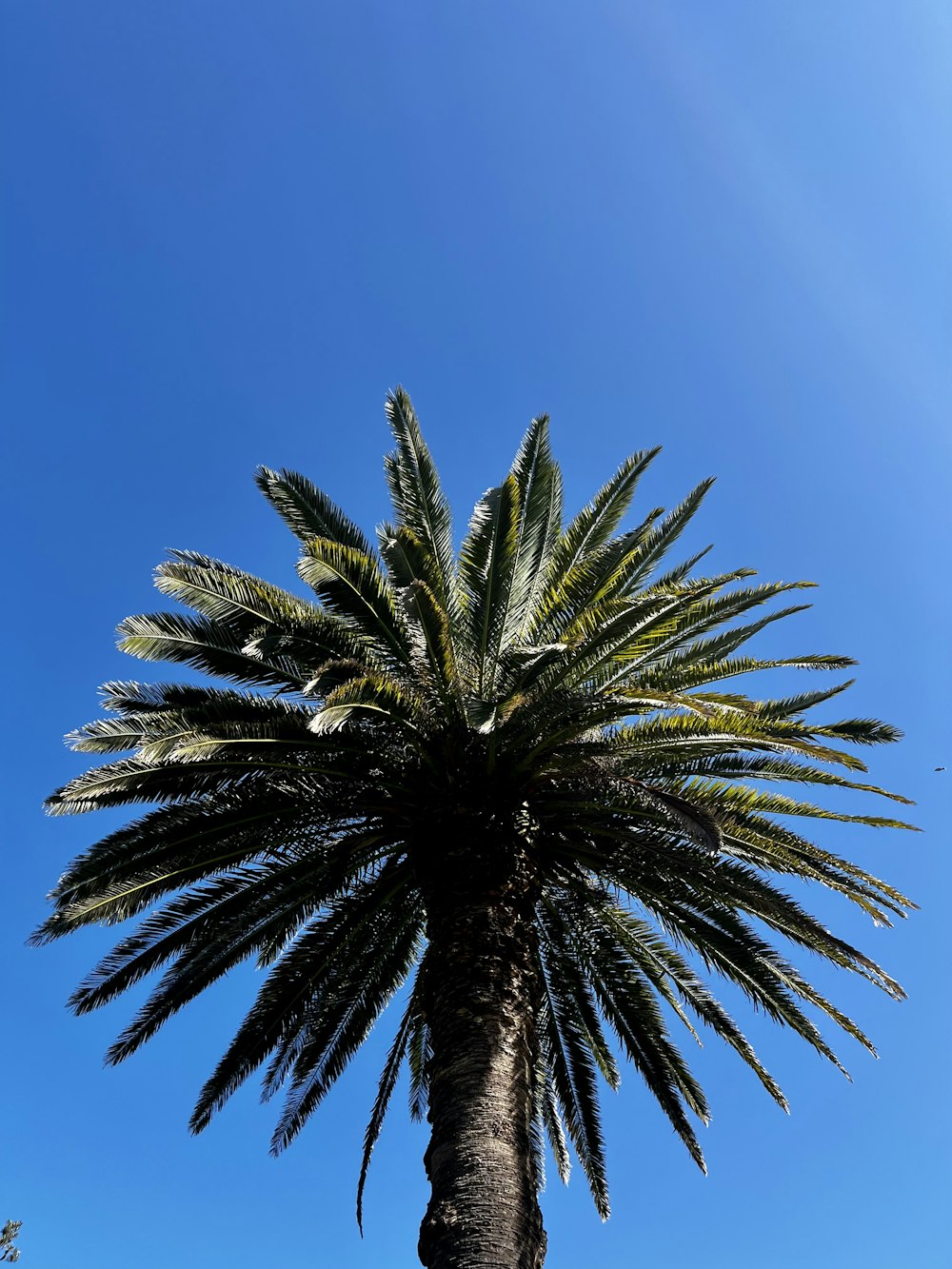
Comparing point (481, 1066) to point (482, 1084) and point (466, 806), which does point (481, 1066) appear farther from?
point (466, 806)

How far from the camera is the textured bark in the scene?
702 centimetres

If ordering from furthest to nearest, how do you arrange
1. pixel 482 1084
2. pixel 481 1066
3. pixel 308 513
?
1. pixel 308 513
2. pixel 481 1066
3. pixel 482 1084

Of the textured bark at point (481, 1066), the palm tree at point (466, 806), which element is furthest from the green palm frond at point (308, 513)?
the textured bark at point (481, 1066)

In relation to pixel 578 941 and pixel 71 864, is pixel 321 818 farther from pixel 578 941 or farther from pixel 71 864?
pixel 578 941

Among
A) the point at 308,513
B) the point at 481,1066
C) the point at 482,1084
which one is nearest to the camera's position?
the point at 482,1084

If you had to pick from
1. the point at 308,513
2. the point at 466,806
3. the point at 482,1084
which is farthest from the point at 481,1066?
the point at 308,513

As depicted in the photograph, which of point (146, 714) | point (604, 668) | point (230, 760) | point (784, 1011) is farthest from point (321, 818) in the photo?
point (784, 1011)

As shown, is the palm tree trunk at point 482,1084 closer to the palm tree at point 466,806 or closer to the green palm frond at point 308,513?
the palm tree at point 466,806

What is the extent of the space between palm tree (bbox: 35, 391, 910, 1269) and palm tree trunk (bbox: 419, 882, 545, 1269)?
0.08 ft

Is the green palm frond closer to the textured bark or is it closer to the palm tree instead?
the palm tree

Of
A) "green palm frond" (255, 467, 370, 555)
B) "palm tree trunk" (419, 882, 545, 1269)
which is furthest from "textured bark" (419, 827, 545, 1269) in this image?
"green palm frond" (255, 467, 370, 555)

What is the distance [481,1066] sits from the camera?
783 cm

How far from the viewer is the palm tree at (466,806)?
336 inches

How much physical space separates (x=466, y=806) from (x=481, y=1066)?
2142 millimetres
